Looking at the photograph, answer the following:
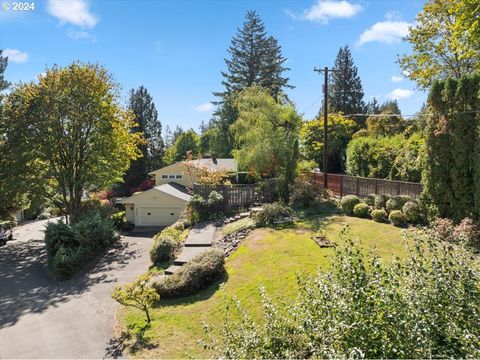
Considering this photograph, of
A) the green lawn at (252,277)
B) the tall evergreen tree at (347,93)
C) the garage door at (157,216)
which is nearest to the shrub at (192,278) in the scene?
the green lawn at (252,277)

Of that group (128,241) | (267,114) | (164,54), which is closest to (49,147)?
(128,241)

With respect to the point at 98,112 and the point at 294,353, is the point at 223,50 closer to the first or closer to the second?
the point at 98,112

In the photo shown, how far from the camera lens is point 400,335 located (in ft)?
11.5

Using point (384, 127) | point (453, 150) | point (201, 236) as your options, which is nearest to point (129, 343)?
point (201, 236)

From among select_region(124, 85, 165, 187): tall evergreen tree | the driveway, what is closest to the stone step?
the driveway

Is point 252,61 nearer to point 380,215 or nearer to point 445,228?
point 380,215

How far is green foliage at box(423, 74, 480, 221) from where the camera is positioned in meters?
12.2

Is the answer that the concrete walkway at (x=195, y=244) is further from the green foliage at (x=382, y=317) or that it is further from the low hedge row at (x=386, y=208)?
the green foliage at (x=382, y=317)

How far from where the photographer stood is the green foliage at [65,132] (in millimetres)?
20703

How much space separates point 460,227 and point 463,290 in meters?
8.83

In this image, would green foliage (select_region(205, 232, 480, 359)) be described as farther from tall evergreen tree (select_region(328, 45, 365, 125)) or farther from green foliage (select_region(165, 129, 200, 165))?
green foliage (select_region(165, 129, 200, 165))

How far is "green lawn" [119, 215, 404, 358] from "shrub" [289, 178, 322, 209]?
10.2 feet

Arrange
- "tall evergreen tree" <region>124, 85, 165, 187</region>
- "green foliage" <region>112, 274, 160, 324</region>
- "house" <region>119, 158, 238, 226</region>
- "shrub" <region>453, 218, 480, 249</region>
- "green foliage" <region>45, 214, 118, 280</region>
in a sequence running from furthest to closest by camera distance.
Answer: "tall evergreen tree" <region>124, 85, 165, 187</region>
"house" <region>119, 158, 238, 226</region>
"green foliage" <region>45, 214, 118, 280</region>
"shrub" <region>453, 218, 480, 249</region>
"green foliage" <region>112, 274, 160, 324</region>

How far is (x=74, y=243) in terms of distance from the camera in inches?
710
